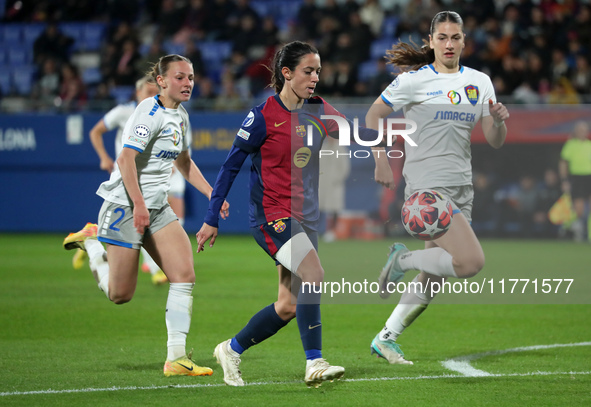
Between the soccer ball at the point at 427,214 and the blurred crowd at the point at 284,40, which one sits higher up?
the blurred crowd at the point at 284,40

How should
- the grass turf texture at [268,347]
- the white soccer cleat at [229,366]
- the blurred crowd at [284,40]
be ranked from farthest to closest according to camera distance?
the blurred crowd at [284,40] < the white soccer cleat at [229,366] < the grass turf texture at [268,347]

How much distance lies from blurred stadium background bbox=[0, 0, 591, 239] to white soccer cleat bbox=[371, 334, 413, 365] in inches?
317

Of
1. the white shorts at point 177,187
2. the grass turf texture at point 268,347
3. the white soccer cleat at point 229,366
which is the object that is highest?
the white shorts at point 177,187

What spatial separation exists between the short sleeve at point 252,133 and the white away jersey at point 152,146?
838mm

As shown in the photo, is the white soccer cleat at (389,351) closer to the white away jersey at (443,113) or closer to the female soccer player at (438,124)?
the female soccer player at (438,124)

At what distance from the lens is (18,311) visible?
888 cm

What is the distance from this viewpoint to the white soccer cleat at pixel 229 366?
555cm

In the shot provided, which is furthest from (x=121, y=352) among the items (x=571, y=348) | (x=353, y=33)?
(x=353, y=33)

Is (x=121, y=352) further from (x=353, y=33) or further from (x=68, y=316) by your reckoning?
(x=353, y=33)

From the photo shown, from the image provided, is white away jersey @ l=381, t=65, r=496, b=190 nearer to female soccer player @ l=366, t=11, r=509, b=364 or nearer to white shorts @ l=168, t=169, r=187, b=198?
female soccer player @ l=366, t=11, r=509, b=364

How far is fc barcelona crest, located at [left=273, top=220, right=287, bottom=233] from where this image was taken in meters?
5.45

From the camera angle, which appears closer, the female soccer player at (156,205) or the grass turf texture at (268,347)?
the grass turf texture at (268,347)

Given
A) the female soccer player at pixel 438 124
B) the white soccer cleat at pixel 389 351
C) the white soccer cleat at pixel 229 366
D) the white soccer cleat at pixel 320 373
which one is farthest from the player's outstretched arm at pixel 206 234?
the white soccer cleat at pixel 389 351

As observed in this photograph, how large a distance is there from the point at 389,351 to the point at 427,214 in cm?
100
